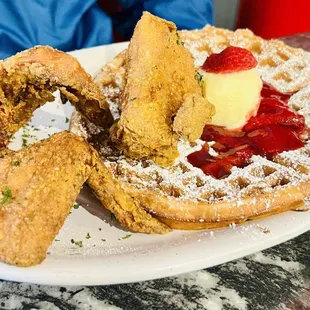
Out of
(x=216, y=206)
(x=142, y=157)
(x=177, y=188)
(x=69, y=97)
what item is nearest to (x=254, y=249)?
(x=216, y=206)

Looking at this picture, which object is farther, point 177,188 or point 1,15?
point 1,15

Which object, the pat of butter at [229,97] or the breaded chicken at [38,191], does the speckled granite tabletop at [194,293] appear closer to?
the breaded chicken at [38,191]

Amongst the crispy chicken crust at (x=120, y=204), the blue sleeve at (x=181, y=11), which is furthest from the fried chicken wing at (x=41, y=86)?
the blue sleeve at (x=181, y=11)

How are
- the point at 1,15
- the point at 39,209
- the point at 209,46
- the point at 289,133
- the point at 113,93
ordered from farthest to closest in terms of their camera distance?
the point at 1,15
the point at 209,46
the point at 113,93
the point at 289,133
the point at 39,209

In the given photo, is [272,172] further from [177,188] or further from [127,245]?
[127,245]

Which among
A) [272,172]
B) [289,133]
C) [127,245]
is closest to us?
[127,245]

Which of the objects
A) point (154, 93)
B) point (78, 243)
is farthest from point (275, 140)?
point (78, 243)

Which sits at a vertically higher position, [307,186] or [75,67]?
[75,67]

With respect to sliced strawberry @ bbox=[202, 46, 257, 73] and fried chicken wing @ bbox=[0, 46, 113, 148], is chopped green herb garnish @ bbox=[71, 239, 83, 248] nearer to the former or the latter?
fried chicken wing @ bbox=[0, 46, 113, 148]
